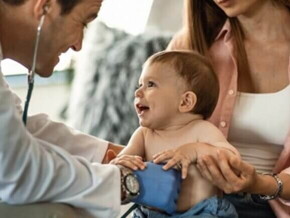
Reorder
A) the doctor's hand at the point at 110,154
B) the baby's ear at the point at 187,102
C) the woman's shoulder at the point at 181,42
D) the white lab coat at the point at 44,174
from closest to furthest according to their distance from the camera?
the white lab coat at the point at 44,174 < the baby's ear at the point at 187,102 < the doctor's hand at the point at 110,154 < the woman's shoulder at the point at 181,42

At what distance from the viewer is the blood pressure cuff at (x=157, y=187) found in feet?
4.14

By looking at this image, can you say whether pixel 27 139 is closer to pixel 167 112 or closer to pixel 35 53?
pixel 35 53

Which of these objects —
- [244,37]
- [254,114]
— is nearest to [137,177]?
[254,114]

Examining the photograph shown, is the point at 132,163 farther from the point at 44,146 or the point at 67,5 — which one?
the point at 67,5

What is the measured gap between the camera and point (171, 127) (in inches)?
57.4

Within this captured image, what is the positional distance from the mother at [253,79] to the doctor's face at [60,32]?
55 cm

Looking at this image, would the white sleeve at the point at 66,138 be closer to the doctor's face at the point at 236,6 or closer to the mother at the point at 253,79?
the mother at the point at 253,79

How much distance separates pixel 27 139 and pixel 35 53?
0.26 m

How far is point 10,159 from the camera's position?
107 cm

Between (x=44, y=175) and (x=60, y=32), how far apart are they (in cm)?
33

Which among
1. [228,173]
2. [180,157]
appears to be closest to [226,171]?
[228,173]

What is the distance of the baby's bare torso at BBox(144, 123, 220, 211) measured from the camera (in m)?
1.39

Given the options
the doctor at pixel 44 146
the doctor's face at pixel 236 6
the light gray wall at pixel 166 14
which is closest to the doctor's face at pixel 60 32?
the doctor at pixel 44 146

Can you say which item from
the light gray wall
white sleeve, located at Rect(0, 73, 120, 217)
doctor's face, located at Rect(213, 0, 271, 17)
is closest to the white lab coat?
white sleeve, located at Rect(0, 73, 120, 217)
